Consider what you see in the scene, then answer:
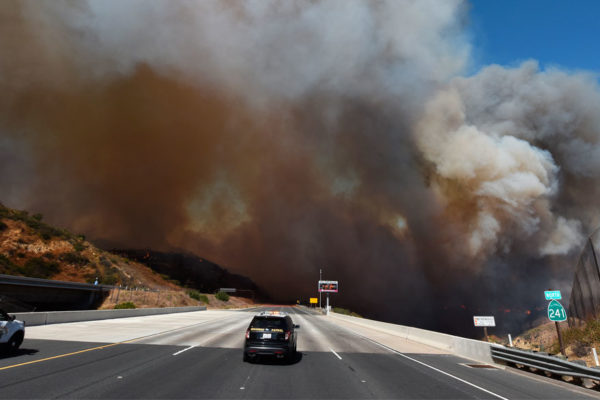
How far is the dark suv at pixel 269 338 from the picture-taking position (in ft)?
36.0

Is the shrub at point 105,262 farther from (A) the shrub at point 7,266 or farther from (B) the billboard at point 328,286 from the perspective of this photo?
(B) the billboard at point 328,286

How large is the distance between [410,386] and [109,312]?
98.7ft

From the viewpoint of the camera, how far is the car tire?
36.4 ft

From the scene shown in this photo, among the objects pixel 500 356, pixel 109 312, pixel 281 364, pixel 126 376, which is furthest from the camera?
pixel 109 312

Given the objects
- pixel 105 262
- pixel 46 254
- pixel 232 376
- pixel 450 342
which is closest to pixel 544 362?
pixel 450 342

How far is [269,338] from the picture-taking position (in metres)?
11.1

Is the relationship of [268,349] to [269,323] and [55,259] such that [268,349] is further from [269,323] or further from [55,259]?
[55,259]

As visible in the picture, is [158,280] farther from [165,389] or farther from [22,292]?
[165,389]

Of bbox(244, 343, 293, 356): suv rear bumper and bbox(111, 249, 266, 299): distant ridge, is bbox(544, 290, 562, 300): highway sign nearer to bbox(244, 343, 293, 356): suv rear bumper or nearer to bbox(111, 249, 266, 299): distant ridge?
bbox(244, 343, 293, 356): suv rear bumper

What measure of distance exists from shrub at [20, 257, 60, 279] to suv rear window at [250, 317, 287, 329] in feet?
207

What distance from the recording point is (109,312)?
102 feet

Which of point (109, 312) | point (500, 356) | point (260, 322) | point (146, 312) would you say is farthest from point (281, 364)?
point (146, 312)

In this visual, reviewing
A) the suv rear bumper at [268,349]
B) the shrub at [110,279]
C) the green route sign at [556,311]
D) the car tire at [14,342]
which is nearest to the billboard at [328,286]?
the shrub at [110,279]

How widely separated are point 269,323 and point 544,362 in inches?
394
